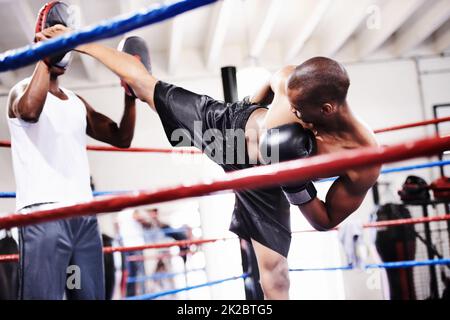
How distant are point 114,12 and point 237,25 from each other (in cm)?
142

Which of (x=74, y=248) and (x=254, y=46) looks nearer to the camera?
(x=74, y=248)

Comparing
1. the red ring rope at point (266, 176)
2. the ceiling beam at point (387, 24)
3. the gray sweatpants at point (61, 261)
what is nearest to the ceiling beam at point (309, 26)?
the ceiling beam at point (387, 24)

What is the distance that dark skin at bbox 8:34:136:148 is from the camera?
4.11ft

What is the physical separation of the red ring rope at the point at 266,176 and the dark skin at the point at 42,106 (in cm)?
52

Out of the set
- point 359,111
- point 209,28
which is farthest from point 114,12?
point 359,111

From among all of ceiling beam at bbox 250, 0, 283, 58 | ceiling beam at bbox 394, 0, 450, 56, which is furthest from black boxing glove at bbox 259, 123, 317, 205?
ceiling beam at bbox 394, 0, 450, 56

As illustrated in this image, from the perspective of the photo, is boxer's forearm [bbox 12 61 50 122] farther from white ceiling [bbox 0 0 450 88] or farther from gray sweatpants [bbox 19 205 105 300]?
white ceiling [bbox 0 0 450 88]

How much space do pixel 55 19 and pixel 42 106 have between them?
11.1 inches

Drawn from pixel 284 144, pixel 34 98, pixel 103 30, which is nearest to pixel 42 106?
pixel 34 98

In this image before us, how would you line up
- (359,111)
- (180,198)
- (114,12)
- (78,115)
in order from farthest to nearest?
1. (359,111)
2. (114,12)
3. (78,115)
4. (180,198)

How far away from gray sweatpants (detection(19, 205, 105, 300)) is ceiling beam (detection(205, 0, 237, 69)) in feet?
10.2
